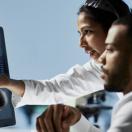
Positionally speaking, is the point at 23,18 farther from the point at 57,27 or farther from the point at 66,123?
the point at 66,123

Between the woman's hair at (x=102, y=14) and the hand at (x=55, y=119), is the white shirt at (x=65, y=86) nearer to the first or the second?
the woman's hair at (x=102, y=14)

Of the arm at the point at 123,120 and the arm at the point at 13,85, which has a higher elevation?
the arm at the point at 123,120

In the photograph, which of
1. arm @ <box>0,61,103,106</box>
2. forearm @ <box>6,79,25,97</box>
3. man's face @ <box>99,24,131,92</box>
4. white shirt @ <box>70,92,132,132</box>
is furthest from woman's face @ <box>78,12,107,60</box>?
white shirt @ <box>70,92,132,132</box>

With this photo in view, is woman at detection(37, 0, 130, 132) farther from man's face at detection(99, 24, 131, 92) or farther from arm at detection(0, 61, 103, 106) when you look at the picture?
man's face at detection(99, 24, 131, 92)

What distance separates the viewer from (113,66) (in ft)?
3.10

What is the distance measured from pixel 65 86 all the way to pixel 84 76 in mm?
79

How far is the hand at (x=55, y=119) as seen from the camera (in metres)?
0.93

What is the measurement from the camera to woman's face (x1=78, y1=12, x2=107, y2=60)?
129 centimetres

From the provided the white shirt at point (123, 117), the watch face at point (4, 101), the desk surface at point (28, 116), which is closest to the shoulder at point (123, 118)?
the white shirt at point (123, 117)

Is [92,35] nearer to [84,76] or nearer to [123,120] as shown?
[84,76]

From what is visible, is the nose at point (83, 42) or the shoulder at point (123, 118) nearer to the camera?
the shoulder at point (123, 118)

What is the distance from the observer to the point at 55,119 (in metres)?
0.95

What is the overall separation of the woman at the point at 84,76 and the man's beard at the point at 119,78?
34 centimetres

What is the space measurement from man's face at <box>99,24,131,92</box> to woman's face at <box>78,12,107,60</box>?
0.34 meters
